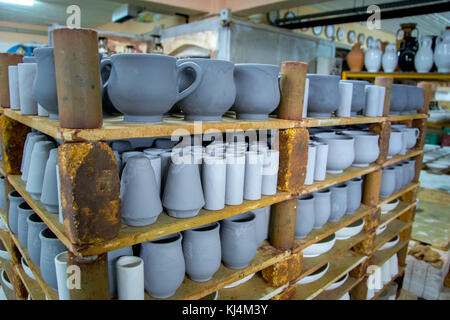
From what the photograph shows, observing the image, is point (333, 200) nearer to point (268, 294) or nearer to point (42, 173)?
point (268, 294)

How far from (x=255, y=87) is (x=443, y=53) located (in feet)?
6.54

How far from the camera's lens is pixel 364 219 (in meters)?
1.90

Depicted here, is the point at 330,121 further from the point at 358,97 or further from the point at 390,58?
the point at 390,58

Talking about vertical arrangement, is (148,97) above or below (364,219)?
above

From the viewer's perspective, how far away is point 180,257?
100 centimetres

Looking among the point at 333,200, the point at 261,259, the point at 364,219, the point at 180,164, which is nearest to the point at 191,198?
the point at 180,164

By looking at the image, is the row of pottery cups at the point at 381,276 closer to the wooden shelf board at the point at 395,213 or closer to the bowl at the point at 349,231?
the wooden shelf board at the point at 395,213

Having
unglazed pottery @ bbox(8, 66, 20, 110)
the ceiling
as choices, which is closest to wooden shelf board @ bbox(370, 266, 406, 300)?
unglazed pottery @ bbox(8, 66, 20, 110)

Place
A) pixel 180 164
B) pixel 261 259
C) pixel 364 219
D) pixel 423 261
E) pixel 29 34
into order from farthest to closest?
pixel 29 34
pixel 423 261
pixel 364 219
pixel 261 259
pixel 180 164

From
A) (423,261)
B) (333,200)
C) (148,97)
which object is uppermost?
(148,97)

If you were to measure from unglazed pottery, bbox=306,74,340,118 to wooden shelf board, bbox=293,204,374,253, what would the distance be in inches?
22.2

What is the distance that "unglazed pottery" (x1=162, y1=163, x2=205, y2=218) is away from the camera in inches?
37.5

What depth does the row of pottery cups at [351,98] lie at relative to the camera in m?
1.37
